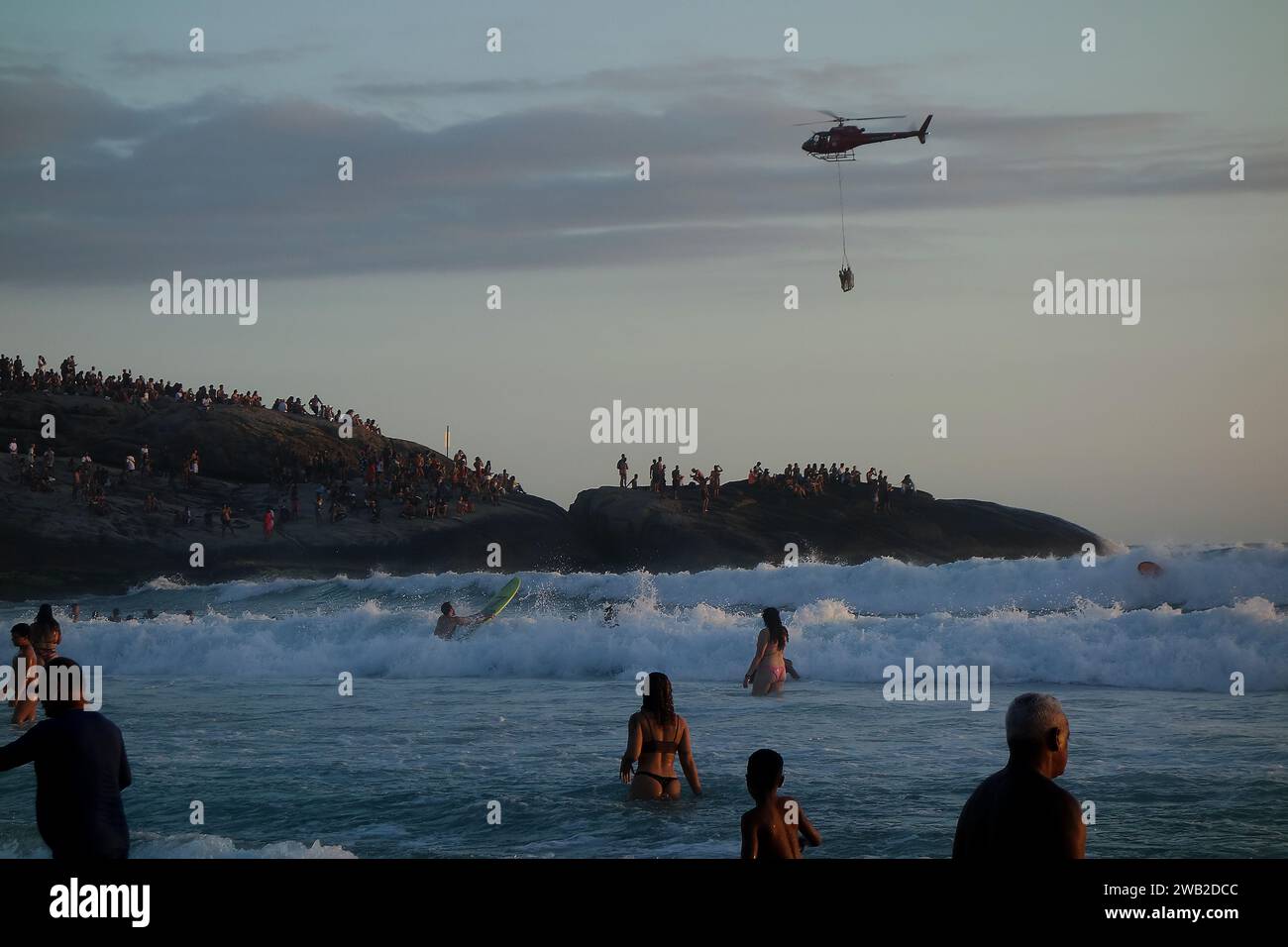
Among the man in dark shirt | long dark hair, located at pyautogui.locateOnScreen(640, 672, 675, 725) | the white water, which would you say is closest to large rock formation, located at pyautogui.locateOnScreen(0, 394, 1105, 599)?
the white water

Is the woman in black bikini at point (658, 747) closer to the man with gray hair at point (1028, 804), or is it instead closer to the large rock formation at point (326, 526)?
the man with gray hair at point (1028, 804)

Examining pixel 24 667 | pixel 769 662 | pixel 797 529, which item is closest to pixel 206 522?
pixel 797 529

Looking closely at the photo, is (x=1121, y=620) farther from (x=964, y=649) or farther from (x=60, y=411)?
(x=60, y=411)

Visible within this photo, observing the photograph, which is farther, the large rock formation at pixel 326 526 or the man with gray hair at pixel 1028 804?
the large rock formation at pixel 326 526

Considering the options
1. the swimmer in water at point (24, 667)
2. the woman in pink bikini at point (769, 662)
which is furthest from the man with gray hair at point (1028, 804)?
the swimmer in water at point (24, 667)

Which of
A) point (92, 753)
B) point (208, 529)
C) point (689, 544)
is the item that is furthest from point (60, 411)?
point (92, 753)

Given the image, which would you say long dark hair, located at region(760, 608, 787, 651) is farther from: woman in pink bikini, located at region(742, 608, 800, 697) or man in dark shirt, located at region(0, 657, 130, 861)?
man in dark shirt, located at region(0, 657, 130, 861)
